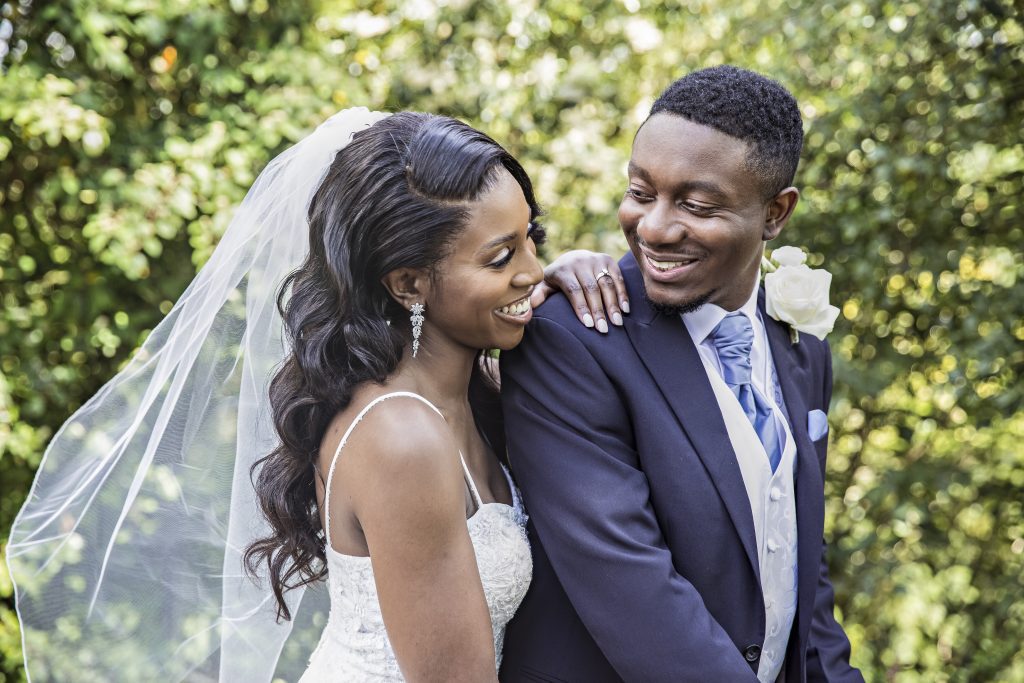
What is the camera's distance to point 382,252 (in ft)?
7.13

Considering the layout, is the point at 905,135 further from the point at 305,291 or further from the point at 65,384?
the point at 65,384

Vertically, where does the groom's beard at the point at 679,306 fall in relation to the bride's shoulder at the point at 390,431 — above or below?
above

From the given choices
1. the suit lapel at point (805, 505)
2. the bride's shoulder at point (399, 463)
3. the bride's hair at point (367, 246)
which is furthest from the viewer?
the suit lapel at point (805, 505)

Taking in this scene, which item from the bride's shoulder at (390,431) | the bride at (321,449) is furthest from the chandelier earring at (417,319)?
the bride's shoulder at (390,431)

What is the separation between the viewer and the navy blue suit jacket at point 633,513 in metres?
2.08

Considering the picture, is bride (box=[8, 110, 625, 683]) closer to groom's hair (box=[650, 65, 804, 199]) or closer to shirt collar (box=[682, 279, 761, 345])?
shirt collar (box=[682, 279, 761, 345])

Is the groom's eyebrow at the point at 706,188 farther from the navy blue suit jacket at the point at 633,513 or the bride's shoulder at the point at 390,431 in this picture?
the bride's shoulder at the point at 390,431

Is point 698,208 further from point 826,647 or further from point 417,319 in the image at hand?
point 826,647

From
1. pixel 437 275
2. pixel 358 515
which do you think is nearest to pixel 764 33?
pixel 437 275

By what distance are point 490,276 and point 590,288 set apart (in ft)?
1.02

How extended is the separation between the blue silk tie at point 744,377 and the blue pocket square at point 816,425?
131 millimetres

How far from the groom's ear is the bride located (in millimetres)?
386

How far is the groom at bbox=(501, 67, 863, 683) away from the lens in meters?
2.10

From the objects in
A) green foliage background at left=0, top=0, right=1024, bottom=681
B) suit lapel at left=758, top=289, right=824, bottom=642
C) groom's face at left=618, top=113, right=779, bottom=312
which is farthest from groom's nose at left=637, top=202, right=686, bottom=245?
green foliage background at left=0, top=0, right=1024, bottom=681
